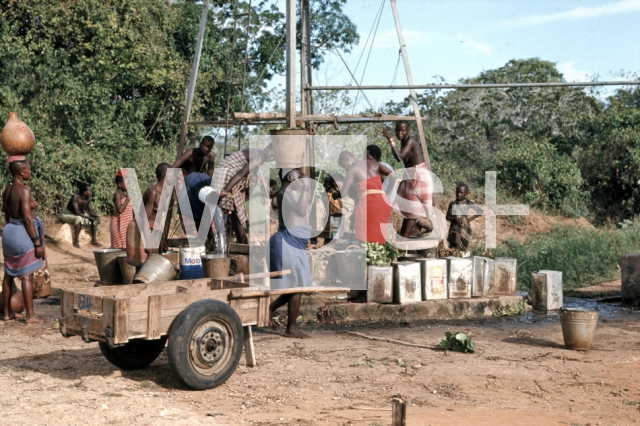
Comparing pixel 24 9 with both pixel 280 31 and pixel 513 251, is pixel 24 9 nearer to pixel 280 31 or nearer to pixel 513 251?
pixel 280 31

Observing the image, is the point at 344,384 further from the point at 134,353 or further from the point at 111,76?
the point at 111,76

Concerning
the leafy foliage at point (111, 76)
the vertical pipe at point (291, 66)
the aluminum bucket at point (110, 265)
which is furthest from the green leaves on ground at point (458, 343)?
the leafy foliage at point (111, 76)

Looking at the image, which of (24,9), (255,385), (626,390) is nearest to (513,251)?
(626,390)

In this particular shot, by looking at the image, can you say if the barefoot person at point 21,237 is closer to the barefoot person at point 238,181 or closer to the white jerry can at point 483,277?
the barefoot person at point 238,181

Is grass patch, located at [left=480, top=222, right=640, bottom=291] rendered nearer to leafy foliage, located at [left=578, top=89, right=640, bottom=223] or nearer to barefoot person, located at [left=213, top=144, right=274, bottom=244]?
barefoot person, located at [left=213, top=144, right=274, bottom=244]

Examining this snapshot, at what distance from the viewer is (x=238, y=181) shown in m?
9.09

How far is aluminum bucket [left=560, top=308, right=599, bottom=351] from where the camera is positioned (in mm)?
6812

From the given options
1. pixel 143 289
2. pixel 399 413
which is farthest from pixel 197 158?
pixel 399 413

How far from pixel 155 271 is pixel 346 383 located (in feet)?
8.29

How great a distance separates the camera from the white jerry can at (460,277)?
28.4ft

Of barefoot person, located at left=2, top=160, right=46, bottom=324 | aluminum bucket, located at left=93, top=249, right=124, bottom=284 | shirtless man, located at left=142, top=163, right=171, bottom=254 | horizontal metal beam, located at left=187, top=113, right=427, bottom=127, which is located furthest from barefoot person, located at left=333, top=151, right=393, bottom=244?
barefoot person, located at left=2, top=160, right=46, bottom=324

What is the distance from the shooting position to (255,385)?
5648 millimetres

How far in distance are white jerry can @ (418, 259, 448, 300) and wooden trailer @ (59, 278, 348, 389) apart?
3057mm

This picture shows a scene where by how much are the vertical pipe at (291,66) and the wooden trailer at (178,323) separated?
11.8ft
